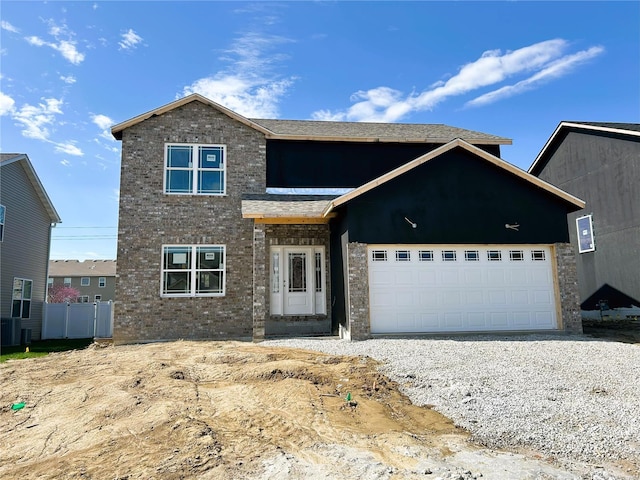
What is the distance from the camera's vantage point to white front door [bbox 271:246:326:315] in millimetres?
13516

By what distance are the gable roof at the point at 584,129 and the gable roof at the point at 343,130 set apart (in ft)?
12.0

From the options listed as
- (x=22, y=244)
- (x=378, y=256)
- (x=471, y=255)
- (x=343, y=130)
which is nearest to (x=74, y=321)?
(x=22, y=244)

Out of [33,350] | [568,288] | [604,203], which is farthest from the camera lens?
[604,203]

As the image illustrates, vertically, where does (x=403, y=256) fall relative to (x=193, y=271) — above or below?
above

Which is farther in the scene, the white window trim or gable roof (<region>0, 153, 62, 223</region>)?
gable roof (<region>0, 153, 62, 223</region>)

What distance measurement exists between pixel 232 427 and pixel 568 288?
10.6 metres

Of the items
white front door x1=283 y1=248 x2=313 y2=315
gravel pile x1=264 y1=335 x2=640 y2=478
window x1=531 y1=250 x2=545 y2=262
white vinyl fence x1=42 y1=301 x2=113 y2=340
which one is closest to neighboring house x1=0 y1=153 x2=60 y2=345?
white vinyl fence x1=42 y1=301 x2=113 y2=340

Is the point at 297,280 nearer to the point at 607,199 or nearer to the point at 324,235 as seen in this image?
the point at 324,235

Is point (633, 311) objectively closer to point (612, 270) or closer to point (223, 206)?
point (612, 270)

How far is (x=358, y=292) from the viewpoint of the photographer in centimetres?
1121

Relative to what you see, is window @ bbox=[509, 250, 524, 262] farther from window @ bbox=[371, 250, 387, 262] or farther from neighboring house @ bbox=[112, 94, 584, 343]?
window @ bbox=[371, 250, 387, 262]

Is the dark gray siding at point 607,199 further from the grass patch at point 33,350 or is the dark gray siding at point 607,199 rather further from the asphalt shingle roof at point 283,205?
the grass patch at point 33,350

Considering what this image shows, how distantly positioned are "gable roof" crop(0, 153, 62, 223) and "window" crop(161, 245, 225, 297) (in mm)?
Answer: 9241

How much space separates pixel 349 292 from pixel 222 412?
6.12 m
